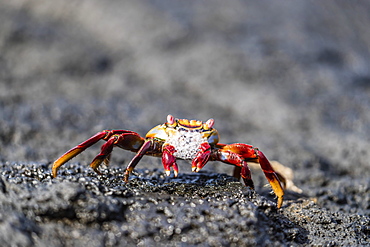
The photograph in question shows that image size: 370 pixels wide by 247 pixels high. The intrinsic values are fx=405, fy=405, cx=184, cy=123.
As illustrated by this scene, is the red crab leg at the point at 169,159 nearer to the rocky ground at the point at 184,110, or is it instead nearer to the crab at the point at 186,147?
the crab at the point at 186,147

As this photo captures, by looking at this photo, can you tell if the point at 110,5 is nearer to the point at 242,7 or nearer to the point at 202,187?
the point at 242,7

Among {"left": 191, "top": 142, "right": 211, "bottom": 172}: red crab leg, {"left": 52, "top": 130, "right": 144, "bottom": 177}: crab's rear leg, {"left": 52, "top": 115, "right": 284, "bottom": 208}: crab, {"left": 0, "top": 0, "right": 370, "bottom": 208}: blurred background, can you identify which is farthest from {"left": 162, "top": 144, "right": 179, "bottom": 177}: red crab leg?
{"left": 0, "top": 0, "right": 370, "bottom": 208}: blurred background

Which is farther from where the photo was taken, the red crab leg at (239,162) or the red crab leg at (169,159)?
the red crab leg at (239,162)

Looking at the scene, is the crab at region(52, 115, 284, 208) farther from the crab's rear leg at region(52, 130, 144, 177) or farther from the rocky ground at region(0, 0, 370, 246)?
the rocky ground at region(0, 0, 370, 246)

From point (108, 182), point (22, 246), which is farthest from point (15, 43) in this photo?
point (22, 246)

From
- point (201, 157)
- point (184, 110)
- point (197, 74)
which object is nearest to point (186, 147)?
point (201, 157)

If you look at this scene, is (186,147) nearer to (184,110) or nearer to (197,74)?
(184,110)

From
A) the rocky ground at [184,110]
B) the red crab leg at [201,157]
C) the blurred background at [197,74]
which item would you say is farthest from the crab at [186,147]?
the blurred background at [197,74]
